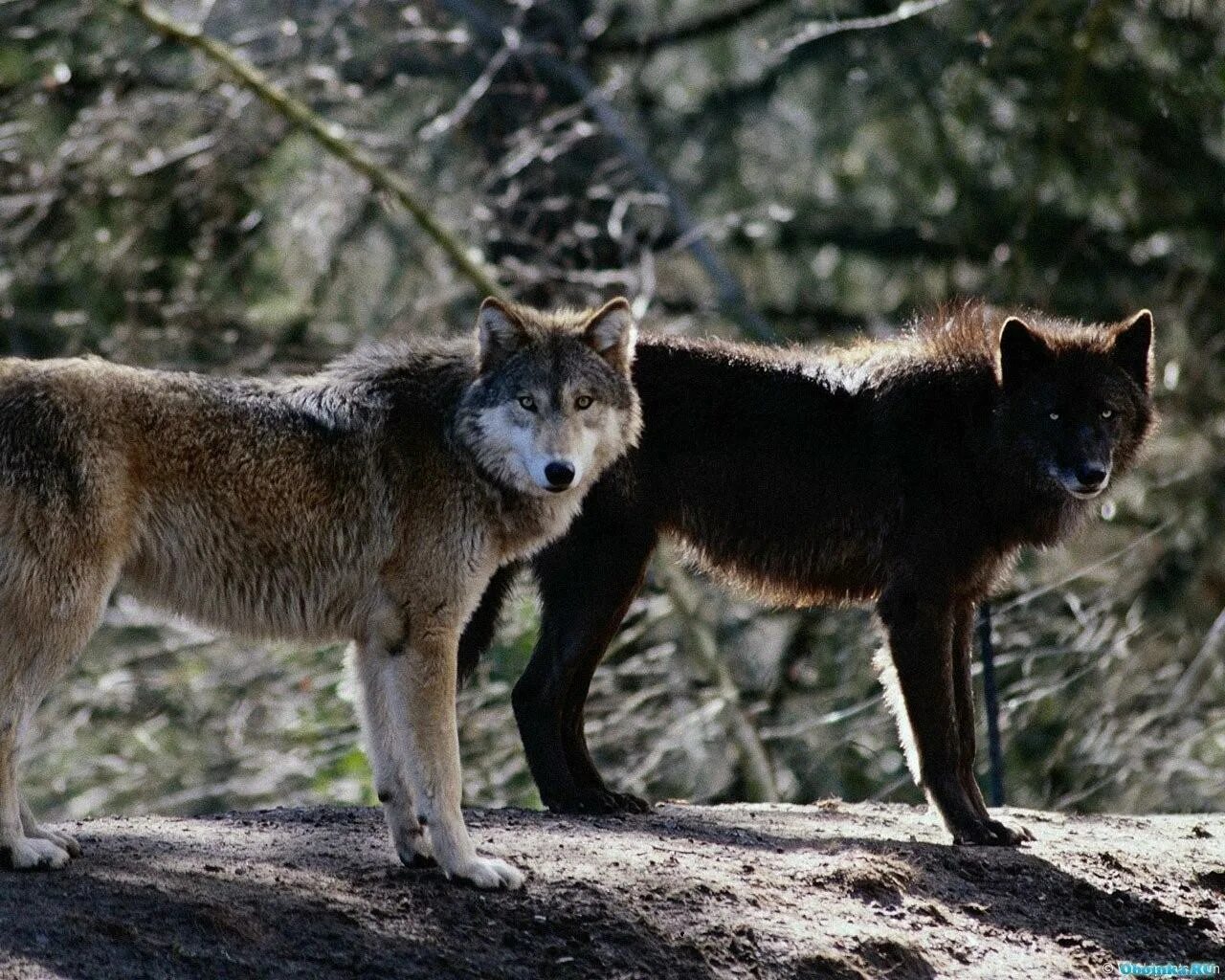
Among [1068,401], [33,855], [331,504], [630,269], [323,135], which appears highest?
[323,135]

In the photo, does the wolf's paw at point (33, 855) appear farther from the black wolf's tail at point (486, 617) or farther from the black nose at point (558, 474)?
the black wolf's tail at point (486, 617)

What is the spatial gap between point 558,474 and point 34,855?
2.05m

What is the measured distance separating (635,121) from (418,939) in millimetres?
11318

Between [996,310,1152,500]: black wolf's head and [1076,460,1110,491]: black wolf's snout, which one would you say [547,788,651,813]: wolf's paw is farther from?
[1076,460,1110,491]: black wolf's snout

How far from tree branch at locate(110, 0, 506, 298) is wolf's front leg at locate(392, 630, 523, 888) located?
6.12m

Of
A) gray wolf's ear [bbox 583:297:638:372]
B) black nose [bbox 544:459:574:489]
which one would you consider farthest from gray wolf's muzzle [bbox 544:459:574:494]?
gray wolf's ear [bbox 583:297:638:372]

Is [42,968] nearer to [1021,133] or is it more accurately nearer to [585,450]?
[585,450]

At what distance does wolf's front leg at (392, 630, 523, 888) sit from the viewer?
5.56 m

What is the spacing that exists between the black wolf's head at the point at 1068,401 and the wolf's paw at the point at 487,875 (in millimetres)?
3252

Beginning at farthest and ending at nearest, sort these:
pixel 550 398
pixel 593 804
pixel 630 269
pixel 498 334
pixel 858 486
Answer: pixel 630 269 → pixel 858 486 → pixel 593 804 → pixel 498 334 → pixel 550 398

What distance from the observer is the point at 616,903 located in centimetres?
556

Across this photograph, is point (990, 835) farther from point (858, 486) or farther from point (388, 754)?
point (388, 754)

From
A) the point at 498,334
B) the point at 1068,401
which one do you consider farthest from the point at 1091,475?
the point at 498,334

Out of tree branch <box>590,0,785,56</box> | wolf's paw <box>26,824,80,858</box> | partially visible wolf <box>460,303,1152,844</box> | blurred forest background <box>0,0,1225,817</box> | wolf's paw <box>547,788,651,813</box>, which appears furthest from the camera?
→ tree branch <box>590,0,785,56</box>
